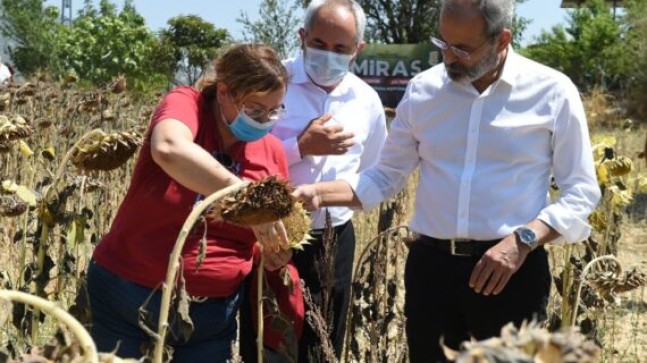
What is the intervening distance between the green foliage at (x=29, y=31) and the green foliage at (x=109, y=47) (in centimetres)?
97

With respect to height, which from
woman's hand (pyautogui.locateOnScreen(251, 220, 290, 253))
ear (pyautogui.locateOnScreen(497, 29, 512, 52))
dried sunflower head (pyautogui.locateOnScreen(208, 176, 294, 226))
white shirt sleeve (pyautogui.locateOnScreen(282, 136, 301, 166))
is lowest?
white shirt sleeve (pyautogui.locateOnScreen(282, 136, 301, 166))

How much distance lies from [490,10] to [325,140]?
25.8 inches

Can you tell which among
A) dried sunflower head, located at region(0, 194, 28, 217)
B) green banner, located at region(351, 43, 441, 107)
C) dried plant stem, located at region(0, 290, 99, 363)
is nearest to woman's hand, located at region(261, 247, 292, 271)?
dried sunflower head, located at region(0, 194, 28, 217)

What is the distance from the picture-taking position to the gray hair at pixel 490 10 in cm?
246

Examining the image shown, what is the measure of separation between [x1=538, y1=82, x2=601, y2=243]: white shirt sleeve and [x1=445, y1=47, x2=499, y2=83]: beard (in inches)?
7.7

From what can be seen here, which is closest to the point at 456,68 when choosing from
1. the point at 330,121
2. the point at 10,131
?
the point at 330,121

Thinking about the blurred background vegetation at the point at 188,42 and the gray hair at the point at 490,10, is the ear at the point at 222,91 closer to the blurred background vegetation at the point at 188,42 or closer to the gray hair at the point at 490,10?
the gray hair at the point at 490,10

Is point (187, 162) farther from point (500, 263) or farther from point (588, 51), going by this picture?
point (588, 51)

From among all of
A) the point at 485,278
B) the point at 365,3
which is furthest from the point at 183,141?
the point at 365,3

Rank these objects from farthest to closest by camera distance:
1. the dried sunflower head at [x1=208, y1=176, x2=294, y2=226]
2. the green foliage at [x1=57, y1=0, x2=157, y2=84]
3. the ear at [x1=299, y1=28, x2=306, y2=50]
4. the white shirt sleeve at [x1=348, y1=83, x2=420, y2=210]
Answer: the green foliage at [x1=57, y1=0, x2=157, y2=84] → the ear at [x1=299, y1=28, x2=306, y2=50] → the white shirt sleeve at [x1=348, y1=83, x2=420, y2=210] → the dried sunflower head at [x1=208, y1=176, x2=294, y2=226]

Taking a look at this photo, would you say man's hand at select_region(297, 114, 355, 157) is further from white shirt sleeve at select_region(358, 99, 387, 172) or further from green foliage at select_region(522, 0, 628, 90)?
green foliage at select_region(522, 0, 628, 90)

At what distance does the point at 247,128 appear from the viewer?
234cm

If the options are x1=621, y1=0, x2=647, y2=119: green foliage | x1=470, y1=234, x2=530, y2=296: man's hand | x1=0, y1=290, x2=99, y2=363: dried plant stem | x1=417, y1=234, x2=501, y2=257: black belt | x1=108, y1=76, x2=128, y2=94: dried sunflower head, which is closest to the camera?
x1=0, y1=290, x2=99, y2=363: dried plant stem

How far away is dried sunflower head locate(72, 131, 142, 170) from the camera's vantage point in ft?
6.42
